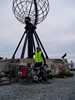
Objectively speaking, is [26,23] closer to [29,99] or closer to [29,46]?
[29,46]

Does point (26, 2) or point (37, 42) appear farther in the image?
point (37, 42)

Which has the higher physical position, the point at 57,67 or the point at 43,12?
the point at 43,12

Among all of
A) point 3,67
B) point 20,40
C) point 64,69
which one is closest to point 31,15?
point 20,40

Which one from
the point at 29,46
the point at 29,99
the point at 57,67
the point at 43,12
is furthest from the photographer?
the point at 29,46

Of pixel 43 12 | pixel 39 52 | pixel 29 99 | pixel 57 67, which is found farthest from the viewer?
pixel 43 12

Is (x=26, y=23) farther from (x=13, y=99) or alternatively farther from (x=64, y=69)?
(x=13, y=99)

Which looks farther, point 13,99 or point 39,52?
point 39,52

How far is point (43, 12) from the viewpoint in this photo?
40906 mm

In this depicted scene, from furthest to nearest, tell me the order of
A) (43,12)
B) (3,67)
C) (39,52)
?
(43,12), (3,67), (39,52)

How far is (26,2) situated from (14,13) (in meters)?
1.91

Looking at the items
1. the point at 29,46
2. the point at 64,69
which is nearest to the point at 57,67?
the point at 64,69

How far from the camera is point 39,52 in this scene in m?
18.4

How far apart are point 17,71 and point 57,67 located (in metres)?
6.21

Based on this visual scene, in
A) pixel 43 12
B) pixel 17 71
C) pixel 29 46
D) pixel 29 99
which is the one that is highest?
pixel 43 12
